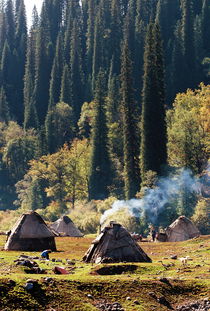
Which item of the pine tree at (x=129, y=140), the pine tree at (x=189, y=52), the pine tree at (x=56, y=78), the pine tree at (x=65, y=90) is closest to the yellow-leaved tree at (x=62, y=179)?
the pine tree at (x=129, y=140)

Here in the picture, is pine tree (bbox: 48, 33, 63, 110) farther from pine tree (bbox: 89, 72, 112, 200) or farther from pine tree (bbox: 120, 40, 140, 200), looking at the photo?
pine tree (bbox: 120, 40, 140, 200)

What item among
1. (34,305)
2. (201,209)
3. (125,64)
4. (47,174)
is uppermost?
(125,64)

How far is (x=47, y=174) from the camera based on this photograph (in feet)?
375

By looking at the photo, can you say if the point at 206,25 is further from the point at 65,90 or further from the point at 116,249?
the point at 116,249

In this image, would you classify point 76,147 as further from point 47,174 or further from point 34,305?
point 34,305

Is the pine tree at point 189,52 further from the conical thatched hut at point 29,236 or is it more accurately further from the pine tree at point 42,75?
the conical thatched hut at point 29,236

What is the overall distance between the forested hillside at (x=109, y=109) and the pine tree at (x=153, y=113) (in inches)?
4.8

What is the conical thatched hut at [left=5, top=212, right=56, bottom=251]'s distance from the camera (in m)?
40.7

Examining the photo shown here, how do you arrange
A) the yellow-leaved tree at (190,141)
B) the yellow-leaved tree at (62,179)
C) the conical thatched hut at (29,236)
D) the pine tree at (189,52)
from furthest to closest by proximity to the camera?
1. the pine tree at (189,52)
2. the yellow-leaved tree at (62,179)
3. the yellow-leaved tree at (190,141)
4. the conical thatched hut at (29,236)

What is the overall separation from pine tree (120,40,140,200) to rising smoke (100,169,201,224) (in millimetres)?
9686

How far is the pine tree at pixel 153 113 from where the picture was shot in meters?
86.4

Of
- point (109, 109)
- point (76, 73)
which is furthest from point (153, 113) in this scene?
point (76, 73)

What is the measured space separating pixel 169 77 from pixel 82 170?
119ft

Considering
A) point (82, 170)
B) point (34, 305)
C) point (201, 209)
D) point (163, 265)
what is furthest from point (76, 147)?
point (34, 305)
